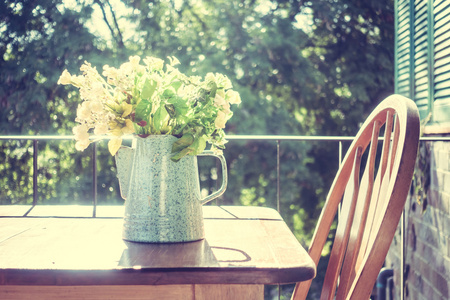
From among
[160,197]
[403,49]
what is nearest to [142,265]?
[160,197]

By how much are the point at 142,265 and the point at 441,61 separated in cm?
235

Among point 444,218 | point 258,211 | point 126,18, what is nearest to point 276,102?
point 126,18

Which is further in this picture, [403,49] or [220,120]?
[403,49]

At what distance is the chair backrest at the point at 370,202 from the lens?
0.76m

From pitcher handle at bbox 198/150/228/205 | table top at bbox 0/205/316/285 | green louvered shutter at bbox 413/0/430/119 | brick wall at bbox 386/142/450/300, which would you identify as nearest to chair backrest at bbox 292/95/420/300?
table top at bbox 0/205/316/285

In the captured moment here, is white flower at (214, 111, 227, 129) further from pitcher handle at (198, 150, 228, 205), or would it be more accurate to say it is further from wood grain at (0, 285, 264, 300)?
wood grain at (0, 285, 264, 300)

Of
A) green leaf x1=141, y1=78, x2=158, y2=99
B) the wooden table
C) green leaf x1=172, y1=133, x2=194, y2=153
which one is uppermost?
green leaf x1=141, y1=78, x2=158, y2=99

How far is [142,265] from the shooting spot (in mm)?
782

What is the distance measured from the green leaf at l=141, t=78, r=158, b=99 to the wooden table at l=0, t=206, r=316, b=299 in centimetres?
26

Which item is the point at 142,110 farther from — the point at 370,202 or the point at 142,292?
the point at 370,202

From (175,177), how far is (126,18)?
6.19m

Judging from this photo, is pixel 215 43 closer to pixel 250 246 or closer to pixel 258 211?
pixel 258 211

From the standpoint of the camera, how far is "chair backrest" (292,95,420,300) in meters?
0.76

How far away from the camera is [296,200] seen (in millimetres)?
7395
